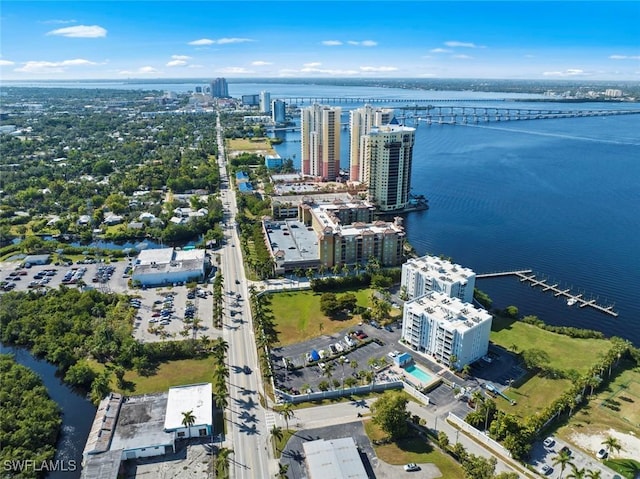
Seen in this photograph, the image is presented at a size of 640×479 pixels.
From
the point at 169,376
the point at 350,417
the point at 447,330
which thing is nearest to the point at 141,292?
the point at 169,376

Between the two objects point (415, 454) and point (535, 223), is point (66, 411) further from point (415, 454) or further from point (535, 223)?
point (535, 223)

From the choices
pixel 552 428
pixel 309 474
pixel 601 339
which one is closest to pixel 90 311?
pixel 309 474

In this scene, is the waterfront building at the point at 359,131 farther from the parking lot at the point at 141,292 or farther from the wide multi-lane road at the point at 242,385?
the parking lot at the point at 141,292

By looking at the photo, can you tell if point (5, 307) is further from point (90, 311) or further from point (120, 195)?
point (120, 195)

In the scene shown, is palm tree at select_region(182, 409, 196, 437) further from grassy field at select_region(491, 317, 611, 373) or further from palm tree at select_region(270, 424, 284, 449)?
grassy field at select_region(491, 317, 611, 373)

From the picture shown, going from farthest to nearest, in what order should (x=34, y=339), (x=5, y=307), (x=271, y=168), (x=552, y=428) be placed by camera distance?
1. (x=271, y=168)
2. (x=5, y=307)
3. (x=34, y=339)
4. (x=552, y=428)

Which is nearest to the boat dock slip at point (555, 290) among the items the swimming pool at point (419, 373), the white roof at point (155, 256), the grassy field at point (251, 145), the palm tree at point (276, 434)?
the swimming pool at point (419, 373)

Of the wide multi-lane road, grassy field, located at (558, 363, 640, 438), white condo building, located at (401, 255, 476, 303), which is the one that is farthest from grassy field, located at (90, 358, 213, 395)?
grassy field, located at (558, 363, 640, 438)
